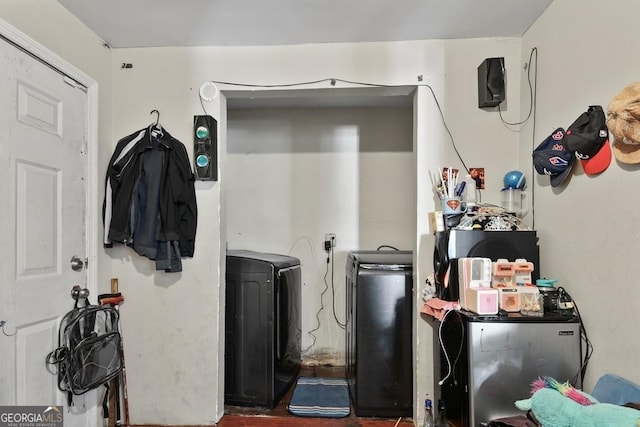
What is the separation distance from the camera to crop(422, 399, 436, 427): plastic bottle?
7.11 ft

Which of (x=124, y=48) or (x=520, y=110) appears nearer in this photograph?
(x=520, y=110)

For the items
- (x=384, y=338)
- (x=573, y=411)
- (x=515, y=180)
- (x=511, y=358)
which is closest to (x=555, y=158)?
(x=515, y=180)

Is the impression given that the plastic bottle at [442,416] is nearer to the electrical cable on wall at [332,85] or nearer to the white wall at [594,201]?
the white wall at [594,201]

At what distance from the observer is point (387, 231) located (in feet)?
11.0

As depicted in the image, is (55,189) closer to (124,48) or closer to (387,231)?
(124,48)

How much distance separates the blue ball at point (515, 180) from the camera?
2174mm

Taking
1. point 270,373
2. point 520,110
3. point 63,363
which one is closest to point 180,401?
point 270,373

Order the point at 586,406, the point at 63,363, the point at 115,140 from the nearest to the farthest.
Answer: the point at 586,406 → the point at 63,363 → the point at 115,140

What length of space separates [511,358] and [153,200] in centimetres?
213

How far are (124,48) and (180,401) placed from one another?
2.37 m

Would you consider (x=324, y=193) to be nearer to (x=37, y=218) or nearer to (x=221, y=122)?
(x=221, y=122)

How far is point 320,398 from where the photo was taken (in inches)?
107

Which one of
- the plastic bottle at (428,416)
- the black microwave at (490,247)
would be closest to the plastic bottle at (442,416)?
the plastic bottle at (428,416)

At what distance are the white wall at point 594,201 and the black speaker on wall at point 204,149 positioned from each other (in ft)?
6.48
